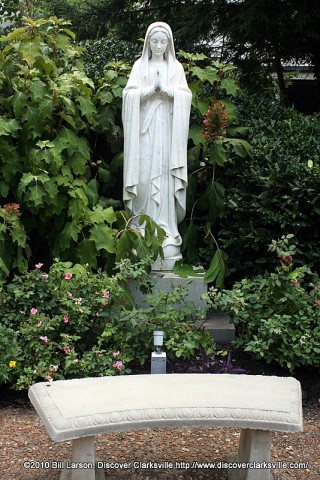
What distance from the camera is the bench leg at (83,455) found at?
3.31 meters

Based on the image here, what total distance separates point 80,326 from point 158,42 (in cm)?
252

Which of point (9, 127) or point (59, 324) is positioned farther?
point (9, 127)

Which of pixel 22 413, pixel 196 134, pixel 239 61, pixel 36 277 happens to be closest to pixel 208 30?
pixel 239 61

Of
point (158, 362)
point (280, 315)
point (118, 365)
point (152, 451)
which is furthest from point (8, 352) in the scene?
point (280, 315)

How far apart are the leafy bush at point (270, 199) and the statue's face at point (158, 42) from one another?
1.21 metres

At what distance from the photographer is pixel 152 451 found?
392cm

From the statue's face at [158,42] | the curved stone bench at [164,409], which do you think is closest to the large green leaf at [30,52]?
the statue's face at [158,42]

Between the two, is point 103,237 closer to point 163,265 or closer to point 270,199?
point 163,265

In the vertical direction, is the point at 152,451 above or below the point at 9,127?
below

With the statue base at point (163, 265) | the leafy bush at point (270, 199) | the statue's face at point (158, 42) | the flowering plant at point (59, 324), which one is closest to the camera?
the flowering plant at point (59, 324)

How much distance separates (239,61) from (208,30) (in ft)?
2.18

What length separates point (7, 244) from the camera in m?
5.34

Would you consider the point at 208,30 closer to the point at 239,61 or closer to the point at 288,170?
the point at 239,61

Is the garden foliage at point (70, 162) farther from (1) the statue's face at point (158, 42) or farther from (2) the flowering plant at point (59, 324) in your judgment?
(1) the statue's face at point (158, 42)
